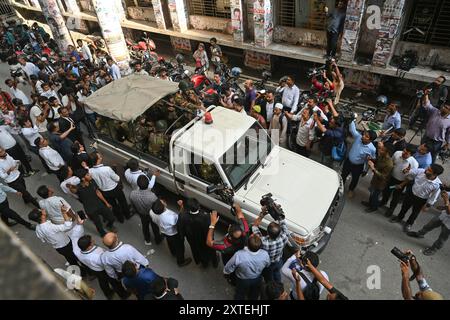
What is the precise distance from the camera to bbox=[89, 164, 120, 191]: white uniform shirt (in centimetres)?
561

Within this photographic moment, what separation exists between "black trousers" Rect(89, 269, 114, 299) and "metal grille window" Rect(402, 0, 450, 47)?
9.32m

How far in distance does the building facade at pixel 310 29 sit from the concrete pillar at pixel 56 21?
2.72 metres

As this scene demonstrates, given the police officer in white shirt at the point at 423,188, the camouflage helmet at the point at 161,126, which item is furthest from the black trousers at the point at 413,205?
the camouflage helmet at the point at 161,126

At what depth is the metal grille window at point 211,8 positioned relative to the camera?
11.3 metres

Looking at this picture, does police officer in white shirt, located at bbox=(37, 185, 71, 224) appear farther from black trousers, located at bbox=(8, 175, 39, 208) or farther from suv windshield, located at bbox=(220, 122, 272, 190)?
suv windshield, located at bbox=(220, 122, 272, 190)

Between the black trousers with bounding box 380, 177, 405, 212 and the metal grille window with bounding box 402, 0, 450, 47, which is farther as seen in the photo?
the metal grille window with bounding box 402, 0, 450, 47

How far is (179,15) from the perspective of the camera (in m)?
11.8

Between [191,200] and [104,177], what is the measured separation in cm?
210

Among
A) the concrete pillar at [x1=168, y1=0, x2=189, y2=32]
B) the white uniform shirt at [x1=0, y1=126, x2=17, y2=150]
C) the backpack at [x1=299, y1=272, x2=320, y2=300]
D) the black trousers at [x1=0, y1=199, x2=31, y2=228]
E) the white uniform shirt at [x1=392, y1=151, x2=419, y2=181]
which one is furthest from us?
the concrete pillar at [x1=168, y1=0, x2=189, y2=32]

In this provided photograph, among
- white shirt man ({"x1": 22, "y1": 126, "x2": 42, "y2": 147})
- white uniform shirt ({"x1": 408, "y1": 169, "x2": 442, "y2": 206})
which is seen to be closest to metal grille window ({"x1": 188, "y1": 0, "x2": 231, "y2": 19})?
white shirt man ({"x1": 22, "y1": 126, "x2": 42, "y2": 147})

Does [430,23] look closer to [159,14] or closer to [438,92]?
[438,92]

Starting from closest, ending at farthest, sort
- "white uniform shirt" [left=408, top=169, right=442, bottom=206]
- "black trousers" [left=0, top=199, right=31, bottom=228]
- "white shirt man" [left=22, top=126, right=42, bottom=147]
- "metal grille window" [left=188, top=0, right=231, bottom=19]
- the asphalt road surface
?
"white uniform shirt" [left=408, top=169, right=442, bottom=206]
the asphalt road surface
"black trousers" [left=0, top=199, right=31, bottom=228]
"white shirt man" [left=22, top=126, right=42, bottom=147]
"metal grille window" [left=188, top=0, right=231, bottom=19]

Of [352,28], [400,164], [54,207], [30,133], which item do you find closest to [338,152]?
[400,164]
